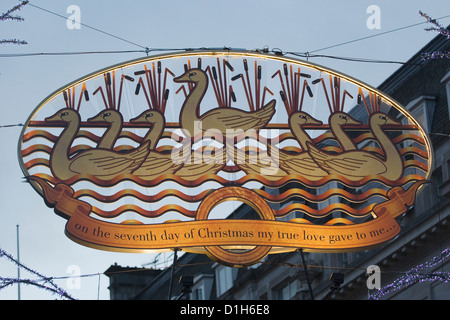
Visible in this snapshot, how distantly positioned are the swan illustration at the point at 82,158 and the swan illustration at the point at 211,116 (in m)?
0.98

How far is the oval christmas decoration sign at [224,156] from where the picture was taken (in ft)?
65.0

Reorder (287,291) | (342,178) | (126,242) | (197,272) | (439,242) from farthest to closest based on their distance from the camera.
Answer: (197,272) < (287,291) < (439,242) < (342,178) < (126,242)

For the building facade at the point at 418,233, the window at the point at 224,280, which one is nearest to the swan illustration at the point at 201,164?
the building facade at the point at 418,233

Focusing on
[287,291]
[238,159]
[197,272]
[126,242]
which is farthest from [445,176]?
[197,272]

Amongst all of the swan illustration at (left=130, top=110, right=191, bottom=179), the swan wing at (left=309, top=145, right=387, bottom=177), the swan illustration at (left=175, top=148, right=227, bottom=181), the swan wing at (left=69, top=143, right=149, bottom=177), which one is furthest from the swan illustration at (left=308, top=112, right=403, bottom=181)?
the swan wing at (left=69, top=143, right=149, bottom=177)

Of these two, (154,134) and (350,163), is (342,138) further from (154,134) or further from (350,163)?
(154,134)

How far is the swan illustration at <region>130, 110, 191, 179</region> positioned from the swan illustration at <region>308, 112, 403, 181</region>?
238cm

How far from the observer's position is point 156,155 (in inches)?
816

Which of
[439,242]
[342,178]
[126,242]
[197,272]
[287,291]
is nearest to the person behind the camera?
[126,242]

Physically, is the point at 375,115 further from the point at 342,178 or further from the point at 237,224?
the point at 237,224

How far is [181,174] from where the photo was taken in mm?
20609

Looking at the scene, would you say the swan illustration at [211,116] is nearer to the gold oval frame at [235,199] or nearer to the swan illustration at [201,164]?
the swan illustration at [201,164]

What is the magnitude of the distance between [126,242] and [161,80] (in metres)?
3.36

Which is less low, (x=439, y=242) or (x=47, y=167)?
(x=439, y=242)
